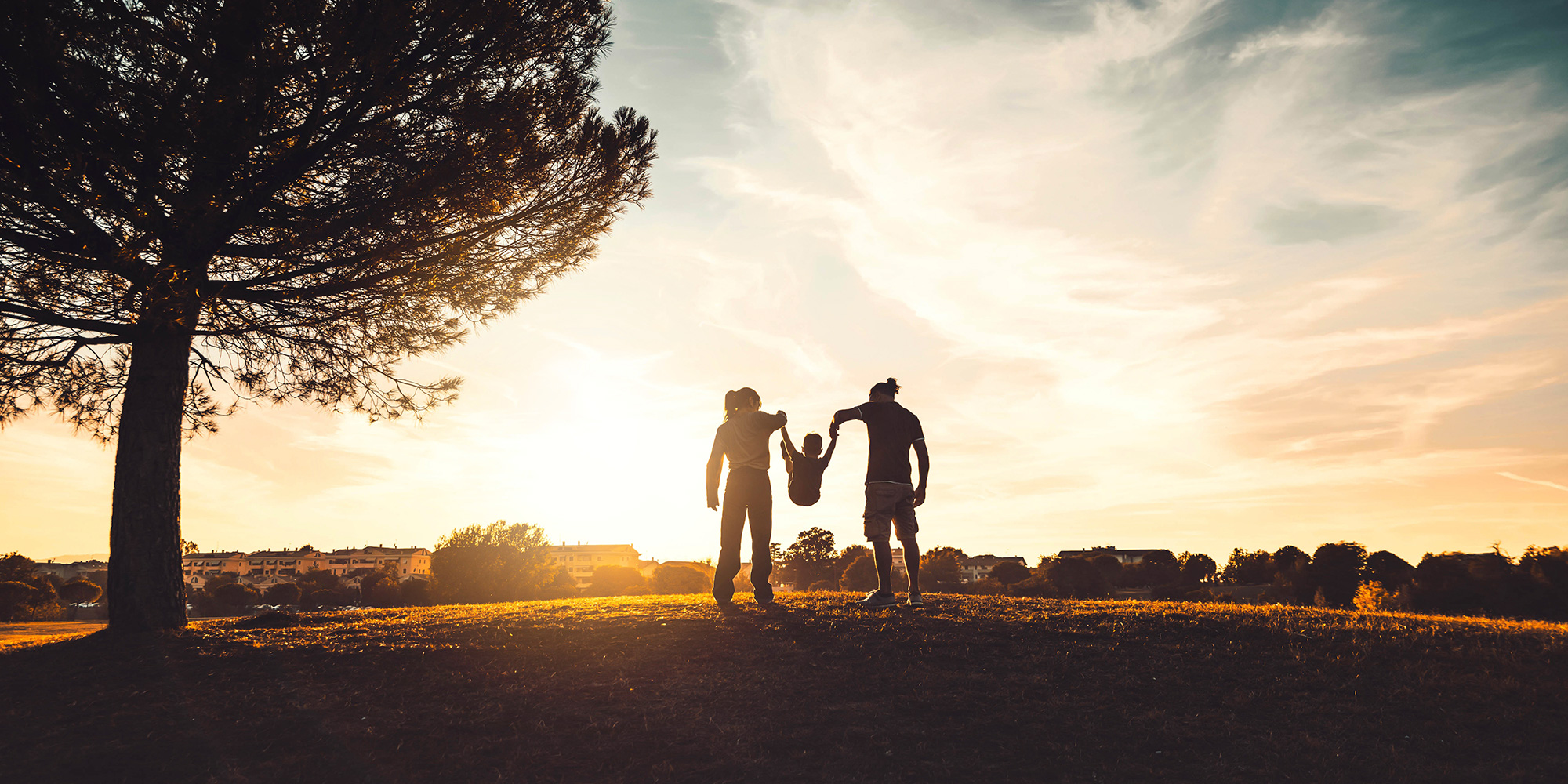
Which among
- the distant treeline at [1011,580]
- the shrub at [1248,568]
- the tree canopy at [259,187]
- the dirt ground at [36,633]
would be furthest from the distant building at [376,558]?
the tree canopy at [259,187]

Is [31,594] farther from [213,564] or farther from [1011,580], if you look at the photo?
[213,564]

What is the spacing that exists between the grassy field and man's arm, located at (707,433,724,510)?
1.57 meters

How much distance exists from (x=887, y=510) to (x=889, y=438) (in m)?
0.92

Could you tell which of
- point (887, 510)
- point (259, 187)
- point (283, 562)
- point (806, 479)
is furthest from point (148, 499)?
point (283, 562)

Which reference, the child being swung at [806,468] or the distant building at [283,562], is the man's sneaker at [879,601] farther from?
the distant building at [283,562]

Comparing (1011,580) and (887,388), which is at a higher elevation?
(887,388)

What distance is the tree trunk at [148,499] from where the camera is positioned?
9.52 m

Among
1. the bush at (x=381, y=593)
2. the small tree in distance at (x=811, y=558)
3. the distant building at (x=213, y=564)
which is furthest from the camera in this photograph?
the distant building at (x=213, y=564)

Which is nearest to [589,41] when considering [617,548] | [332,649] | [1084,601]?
[332,649]

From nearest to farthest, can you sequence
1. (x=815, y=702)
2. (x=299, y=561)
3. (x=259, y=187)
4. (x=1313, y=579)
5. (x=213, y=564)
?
(x=815, y=702), (x=259, y=187), (x=1313, y=579), (x=213, y=564), (x=299, y=561)

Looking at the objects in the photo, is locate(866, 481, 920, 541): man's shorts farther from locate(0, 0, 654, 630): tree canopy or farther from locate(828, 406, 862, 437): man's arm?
locate(0, 0, 654, 630): tree canopy

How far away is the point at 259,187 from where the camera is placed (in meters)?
9.37

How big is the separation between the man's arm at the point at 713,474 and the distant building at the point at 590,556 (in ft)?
504

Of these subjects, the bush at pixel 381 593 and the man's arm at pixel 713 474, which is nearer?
the man's arm at pixel 713 474
